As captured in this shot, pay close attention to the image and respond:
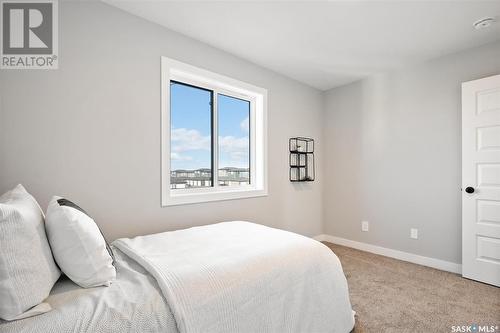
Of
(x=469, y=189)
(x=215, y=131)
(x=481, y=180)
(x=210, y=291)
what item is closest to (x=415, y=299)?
(x=469, y=189)

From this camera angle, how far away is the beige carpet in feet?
6.15

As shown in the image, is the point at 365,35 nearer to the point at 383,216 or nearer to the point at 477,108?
the point at 477,108

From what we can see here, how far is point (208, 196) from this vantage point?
2662mm

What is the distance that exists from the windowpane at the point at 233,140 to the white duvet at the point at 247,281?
125 cm

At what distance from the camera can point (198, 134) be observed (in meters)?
2.83

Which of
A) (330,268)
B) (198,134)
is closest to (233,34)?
(198,134)

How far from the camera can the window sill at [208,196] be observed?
7.81 ft

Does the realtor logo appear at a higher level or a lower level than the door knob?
higher

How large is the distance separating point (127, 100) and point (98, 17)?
658mm

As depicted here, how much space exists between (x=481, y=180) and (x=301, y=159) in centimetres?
204

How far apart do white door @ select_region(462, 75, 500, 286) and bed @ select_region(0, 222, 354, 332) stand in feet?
5.98

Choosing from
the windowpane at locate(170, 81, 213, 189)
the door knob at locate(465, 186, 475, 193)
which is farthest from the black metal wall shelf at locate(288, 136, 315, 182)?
the door knob at locate(465, 186, 475, 193)

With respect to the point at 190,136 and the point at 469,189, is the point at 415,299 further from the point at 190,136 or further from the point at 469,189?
the point at 190,136

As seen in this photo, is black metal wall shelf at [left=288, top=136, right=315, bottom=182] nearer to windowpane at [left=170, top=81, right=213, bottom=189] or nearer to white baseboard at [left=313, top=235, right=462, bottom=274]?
white baseboard at [left=313, top=235, right=462, bottom=274]
